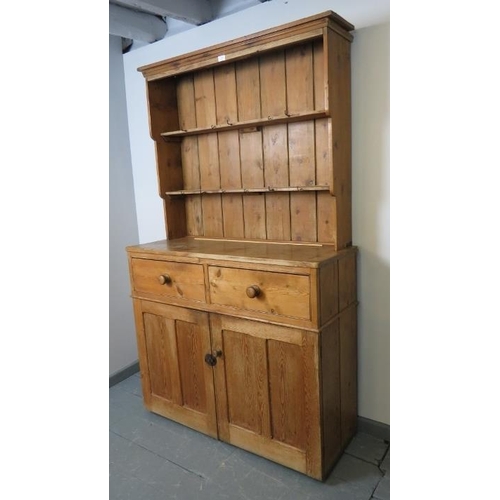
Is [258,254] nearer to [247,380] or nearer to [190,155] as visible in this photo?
[247,380]

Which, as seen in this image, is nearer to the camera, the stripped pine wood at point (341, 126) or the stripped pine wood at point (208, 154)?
the stripped pine wood at point (341, 126)

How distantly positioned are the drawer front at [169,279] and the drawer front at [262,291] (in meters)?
0.09

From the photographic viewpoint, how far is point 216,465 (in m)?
1.94

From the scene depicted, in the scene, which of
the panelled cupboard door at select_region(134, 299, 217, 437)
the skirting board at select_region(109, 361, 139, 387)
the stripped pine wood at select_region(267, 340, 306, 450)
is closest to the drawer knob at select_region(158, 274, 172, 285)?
the panelled cupboard door at select_region(134, 299, 217, 437)

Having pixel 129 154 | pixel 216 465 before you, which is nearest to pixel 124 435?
pixel 216 465

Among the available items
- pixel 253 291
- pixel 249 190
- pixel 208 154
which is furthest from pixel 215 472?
pixel 208 154

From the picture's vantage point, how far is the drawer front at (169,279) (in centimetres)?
199

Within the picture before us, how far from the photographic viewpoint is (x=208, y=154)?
2.35 m

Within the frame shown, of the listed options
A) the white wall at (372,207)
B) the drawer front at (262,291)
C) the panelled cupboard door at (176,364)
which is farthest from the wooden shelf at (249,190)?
the panelled cupboard door at (176,364)

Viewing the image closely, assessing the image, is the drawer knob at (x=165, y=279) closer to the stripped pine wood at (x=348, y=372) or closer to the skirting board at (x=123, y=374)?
the stripped pine wood at (x=348, y=372)

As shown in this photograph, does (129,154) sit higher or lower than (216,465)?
higher
